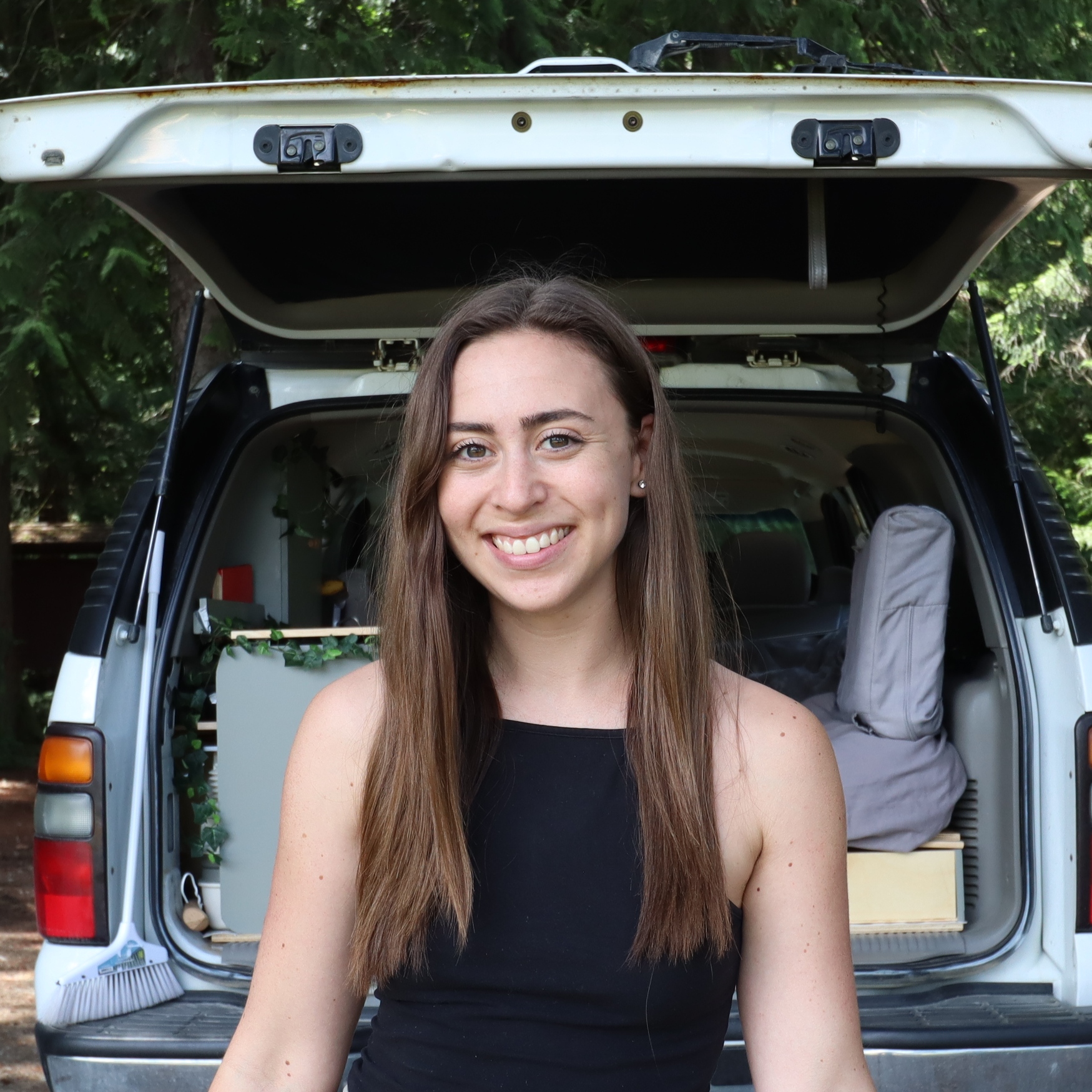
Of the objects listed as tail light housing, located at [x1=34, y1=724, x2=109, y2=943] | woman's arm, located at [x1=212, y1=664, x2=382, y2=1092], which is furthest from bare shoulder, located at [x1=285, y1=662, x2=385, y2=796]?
tail light housing, located at [x1=34, y1=724, x2=109, y2=943]

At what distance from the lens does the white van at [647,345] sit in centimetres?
200

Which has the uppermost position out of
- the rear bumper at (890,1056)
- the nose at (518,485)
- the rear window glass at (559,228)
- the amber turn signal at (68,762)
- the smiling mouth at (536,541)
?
the rear window glass at (559,228)

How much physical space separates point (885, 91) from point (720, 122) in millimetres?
245

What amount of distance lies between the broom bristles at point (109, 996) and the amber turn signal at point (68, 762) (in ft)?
1.20

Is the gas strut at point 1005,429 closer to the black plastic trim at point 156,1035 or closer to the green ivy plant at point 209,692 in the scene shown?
the green ivy plant at point 209,692

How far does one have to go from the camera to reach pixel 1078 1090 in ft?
7.74

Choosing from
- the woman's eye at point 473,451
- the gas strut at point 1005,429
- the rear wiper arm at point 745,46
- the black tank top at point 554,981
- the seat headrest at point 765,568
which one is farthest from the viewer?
the seat headrest at point 765,568

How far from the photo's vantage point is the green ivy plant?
2.95m

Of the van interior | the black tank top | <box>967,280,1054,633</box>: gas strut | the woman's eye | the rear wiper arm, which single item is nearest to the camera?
the black tank top

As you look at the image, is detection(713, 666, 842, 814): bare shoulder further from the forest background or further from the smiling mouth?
the forest background

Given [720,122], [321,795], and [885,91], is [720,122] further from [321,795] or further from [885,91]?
[321,795]

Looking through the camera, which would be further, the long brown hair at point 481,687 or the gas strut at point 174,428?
the gas strut at point 174,428

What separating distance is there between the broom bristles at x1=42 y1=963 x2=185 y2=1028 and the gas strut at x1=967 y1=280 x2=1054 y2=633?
1.86m

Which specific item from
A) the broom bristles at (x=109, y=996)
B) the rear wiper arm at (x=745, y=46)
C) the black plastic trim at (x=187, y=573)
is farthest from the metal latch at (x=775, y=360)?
the broom bristles at (x=109, y=996)
